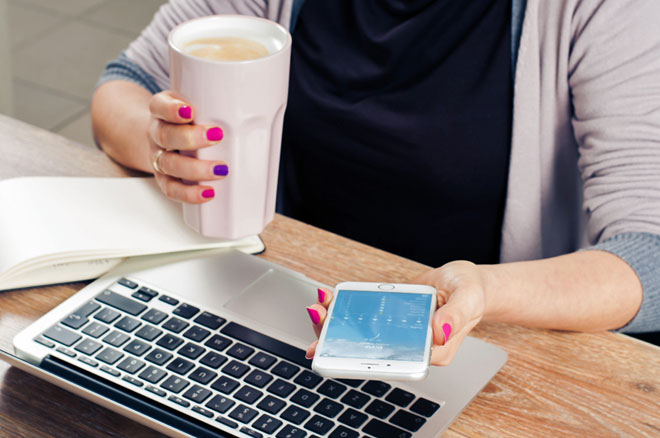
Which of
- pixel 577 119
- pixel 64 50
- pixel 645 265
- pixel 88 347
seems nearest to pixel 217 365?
→ pixel 88 347

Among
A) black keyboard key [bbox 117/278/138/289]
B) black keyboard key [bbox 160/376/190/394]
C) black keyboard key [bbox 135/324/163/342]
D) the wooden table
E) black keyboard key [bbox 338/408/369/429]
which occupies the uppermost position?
black keyboard key [bbox 338/408/369/429]

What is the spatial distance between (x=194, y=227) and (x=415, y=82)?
425mm

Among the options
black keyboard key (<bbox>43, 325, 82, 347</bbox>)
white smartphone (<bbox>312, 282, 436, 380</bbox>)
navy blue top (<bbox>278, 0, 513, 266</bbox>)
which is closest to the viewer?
white smartphone (<bbox>312, 282, 436, 380</bbox>)

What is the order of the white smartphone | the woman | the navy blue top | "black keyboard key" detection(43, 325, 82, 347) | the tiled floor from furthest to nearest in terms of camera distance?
the tiled floor → the navy blue top → the woman → "black keyboard key" detection(43, 325, 82, 347) → the white smartphone

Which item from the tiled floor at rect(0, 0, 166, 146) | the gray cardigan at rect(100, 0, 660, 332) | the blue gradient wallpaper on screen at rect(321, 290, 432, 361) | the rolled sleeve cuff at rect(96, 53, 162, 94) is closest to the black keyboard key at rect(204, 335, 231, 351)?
the blue gradient wallpaper on screen at rect(321, 290, 432, 361)

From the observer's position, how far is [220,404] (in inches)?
24.1

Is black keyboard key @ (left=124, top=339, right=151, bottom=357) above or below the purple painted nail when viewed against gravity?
below

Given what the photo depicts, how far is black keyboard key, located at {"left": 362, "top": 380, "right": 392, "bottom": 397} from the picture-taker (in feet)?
2.09

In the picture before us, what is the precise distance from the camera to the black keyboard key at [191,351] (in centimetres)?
66

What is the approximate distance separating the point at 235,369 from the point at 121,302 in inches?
5.5

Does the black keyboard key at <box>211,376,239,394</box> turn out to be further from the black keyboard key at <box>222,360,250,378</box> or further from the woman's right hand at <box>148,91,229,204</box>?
the woman's right hand at <box>148,91,229,204</box>

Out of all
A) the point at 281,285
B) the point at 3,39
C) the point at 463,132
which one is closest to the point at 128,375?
the point at 281,285

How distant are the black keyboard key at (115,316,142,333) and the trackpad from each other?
8cm

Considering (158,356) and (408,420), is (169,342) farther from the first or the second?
(408,420)
